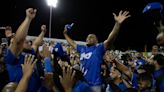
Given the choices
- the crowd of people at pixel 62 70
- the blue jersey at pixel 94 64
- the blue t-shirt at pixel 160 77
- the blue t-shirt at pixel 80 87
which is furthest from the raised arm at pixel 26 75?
the blue jersey at pixel 94 64

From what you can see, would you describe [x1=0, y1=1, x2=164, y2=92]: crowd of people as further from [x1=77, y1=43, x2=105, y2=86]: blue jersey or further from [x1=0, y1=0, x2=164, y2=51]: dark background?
[x1=0, y1=0, x2=164, y2=51]: dark background

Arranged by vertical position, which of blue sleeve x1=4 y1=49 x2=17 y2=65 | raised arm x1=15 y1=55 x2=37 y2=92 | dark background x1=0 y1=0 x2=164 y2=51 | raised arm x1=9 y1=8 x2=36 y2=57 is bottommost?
raised arm x1=15 y1=55 x2=37 y2=92

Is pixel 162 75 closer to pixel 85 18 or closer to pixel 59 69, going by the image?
pixel 59 69

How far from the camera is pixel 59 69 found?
6043mm

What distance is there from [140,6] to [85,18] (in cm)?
590

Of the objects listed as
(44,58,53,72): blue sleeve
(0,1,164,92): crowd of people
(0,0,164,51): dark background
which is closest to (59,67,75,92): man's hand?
(0,1,164,92): crowd of people

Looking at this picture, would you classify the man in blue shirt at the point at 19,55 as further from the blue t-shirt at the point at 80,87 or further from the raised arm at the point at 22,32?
the blue t-shirt at the point at 80,87

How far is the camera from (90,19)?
3272 cm

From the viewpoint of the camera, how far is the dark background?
90.8ft

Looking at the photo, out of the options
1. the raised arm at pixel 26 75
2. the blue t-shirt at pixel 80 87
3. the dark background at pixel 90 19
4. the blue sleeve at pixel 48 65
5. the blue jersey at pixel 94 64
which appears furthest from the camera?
the dark background at pixel 90 19

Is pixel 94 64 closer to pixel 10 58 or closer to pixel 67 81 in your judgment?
pixel 10 58

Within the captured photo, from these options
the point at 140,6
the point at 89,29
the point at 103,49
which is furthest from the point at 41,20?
the point at 103,49

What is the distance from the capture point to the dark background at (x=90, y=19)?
27.7 meters

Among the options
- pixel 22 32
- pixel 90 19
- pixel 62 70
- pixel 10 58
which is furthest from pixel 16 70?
pixel 90 19
